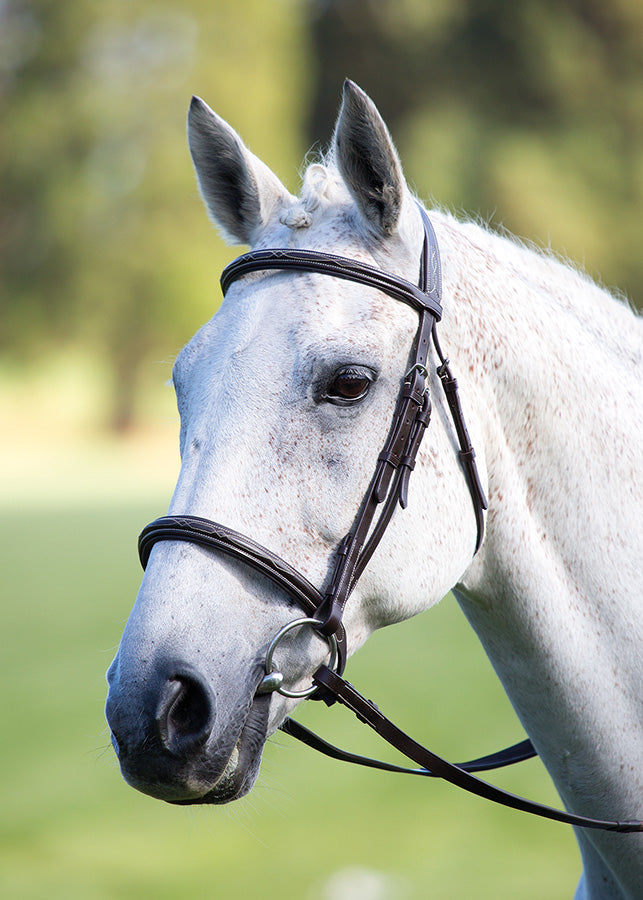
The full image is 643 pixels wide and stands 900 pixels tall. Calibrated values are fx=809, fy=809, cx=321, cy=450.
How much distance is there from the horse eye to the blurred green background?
3.38 meters

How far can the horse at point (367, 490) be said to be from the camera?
5.18 feet

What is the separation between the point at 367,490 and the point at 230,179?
3.29 feet

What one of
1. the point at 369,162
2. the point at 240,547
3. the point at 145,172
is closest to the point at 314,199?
the point at 369,162

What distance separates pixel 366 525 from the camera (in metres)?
1.72

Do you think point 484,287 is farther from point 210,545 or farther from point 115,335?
point 115,335

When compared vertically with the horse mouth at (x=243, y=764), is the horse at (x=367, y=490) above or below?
above

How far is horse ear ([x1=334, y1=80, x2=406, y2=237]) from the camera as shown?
5.78ft

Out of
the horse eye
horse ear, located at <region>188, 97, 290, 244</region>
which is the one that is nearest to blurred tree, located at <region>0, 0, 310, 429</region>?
horse ear, located at <region>188, 97, 290, 244</region>

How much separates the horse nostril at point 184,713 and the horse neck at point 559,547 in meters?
0.73

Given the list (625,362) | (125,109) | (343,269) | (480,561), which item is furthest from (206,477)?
(125,109)

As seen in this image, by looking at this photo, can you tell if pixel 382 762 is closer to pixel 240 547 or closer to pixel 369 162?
pixel 240 547

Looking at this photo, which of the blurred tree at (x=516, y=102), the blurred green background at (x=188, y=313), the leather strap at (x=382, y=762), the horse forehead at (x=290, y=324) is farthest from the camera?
the blurred tree at (x=516, y=102)

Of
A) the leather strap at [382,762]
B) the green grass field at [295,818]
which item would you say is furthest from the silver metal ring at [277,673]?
the green grass field at [295,818]

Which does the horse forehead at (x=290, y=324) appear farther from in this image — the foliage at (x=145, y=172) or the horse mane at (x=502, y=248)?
the foliage at (x=145, y=172)
